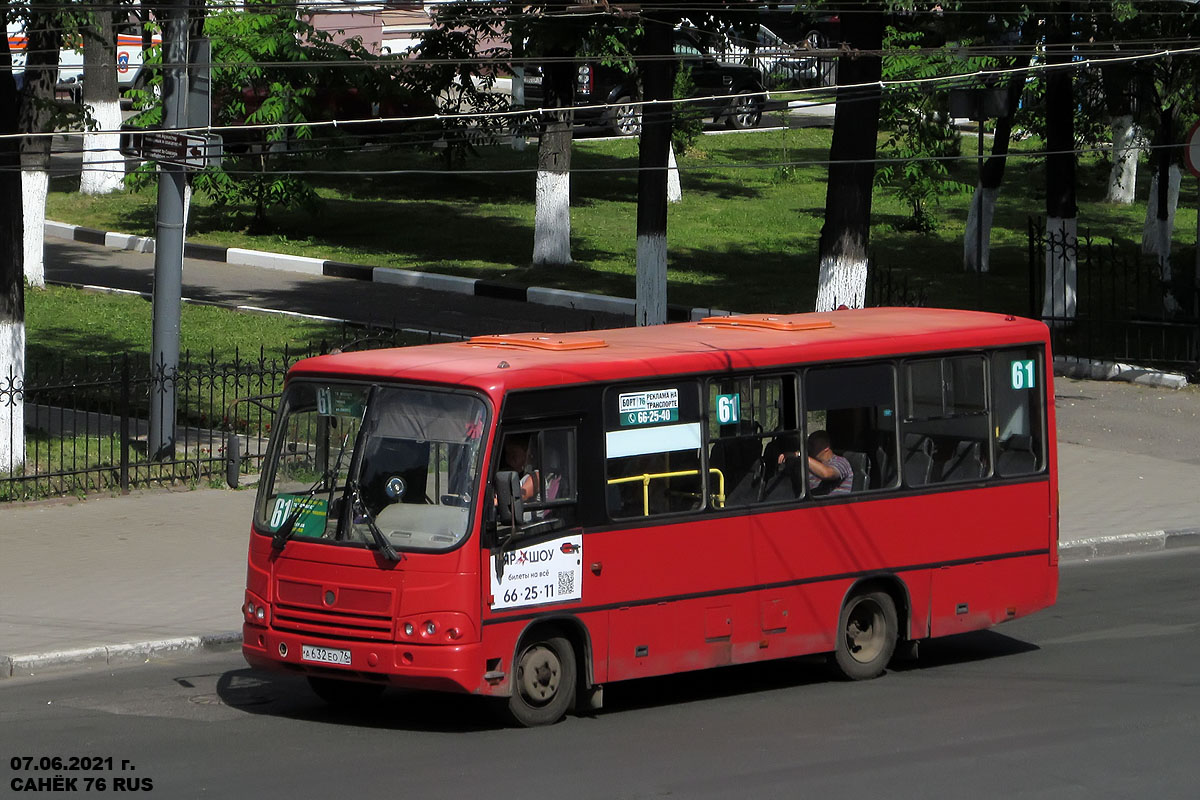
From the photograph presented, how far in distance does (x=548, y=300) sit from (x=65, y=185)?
15.0 m

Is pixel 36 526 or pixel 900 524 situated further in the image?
pixel 36 526

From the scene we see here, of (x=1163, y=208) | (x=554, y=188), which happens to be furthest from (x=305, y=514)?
(x=1163, y=208)

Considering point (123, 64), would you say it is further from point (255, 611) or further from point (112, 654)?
point (255, 611)

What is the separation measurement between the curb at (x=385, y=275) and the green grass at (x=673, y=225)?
721 millimetres

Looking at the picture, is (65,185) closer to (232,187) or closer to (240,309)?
(232,187)

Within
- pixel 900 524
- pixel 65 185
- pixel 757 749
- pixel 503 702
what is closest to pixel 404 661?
pixel 503 702

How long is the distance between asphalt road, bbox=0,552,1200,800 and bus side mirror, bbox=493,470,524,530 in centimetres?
111

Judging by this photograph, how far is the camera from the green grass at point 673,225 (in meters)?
26.3

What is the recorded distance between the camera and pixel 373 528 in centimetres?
862

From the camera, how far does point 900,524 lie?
34.0 feet

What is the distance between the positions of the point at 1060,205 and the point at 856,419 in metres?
13.5

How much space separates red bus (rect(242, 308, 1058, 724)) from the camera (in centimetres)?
861

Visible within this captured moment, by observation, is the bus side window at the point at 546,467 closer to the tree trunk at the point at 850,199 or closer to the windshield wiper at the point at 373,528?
the windshield wiper at the point at 373,528

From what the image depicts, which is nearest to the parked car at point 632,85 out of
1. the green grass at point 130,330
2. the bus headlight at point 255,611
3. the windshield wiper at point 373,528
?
the green grass at point 130,330
